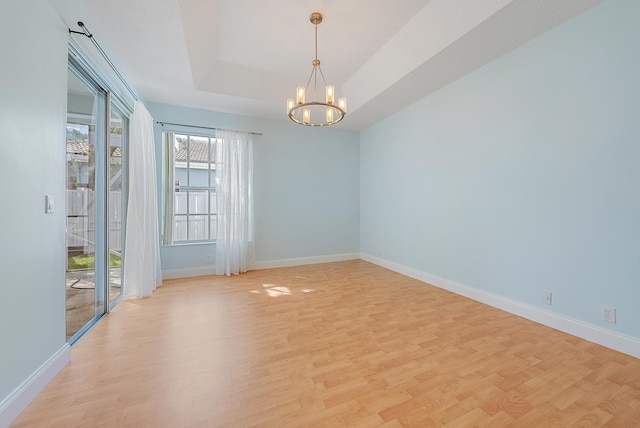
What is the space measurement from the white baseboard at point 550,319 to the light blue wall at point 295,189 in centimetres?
216

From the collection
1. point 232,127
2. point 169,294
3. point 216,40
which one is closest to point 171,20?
point 216,40

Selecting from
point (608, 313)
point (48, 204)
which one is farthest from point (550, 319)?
point (48, 204)

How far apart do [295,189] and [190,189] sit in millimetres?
1903

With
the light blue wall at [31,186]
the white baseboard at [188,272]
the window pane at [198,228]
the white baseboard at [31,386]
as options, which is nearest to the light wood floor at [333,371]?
the white baseboard at [31,386]

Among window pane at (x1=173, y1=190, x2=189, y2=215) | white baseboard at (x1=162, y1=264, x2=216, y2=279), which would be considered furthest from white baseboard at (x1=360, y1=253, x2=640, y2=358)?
window pane at (x1=173, y1=190, x2=189, y2=215)

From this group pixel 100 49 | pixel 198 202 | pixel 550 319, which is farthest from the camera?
pixel 198 202

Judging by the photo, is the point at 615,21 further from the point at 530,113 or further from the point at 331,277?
→ the point at 331,277

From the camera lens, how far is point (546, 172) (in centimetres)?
250

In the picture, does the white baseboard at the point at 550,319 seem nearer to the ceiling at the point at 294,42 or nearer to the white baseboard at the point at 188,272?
the ceiling at the point at 294,42

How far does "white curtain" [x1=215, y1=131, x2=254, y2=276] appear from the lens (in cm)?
428

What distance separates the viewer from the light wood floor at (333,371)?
1390 millimetres

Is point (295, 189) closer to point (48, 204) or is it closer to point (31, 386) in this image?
point (48, 204)

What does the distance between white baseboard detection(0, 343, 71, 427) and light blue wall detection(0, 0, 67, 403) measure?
4cm

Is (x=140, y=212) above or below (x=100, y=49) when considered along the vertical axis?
below
